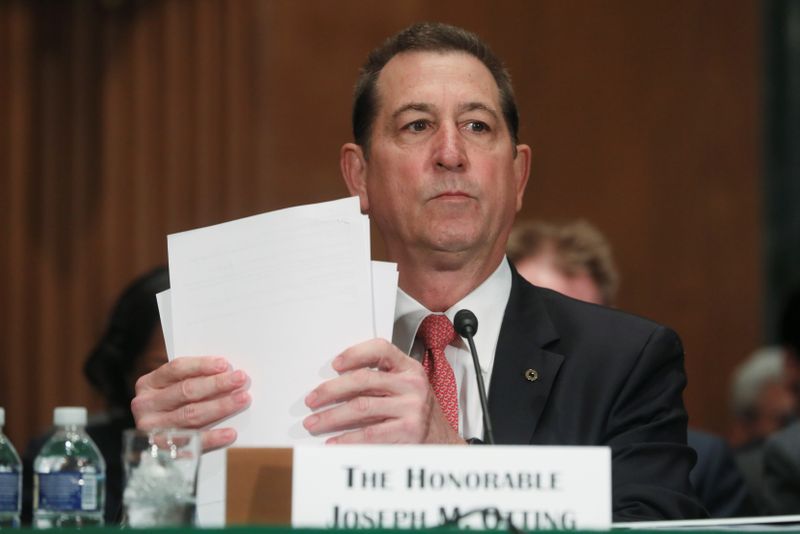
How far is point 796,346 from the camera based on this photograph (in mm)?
5195

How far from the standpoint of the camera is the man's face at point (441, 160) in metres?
2.88

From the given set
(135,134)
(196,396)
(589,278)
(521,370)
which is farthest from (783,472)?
(135,134)

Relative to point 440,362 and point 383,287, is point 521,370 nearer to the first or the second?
point 440,362

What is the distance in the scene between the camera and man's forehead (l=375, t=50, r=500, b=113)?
2.97 metres

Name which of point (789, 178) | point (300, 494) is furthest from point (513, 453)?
point (789, 178)

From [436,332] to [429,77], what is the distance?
572 millimetres

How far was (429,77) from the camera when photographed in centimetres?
299

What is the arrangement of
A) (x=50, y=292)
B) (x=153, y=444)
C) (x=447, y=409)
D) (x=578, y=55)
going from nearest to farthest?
(x=153, y=444) < (x=447, y=409) < (x=50, y=292) < (x=578, y=55)

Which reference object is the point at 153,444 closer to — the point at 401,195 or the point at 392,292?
the point at 392,292

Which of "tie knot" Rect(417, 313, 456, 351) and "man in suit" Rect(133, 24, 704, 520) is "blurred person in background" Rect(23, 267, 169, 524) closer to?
"man in suit" Rect(133, 24, 704, 520)

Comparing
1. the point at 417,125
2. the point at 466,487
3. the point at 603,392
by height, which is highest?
the point at 417,125

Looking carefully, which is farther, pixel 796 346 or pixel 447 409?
→ pixel 796 346

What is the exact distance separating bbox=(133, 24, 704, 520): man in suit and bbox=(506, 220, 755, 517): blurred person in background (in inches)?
56.4

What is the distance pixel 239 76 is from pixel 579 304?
95.4 inches
